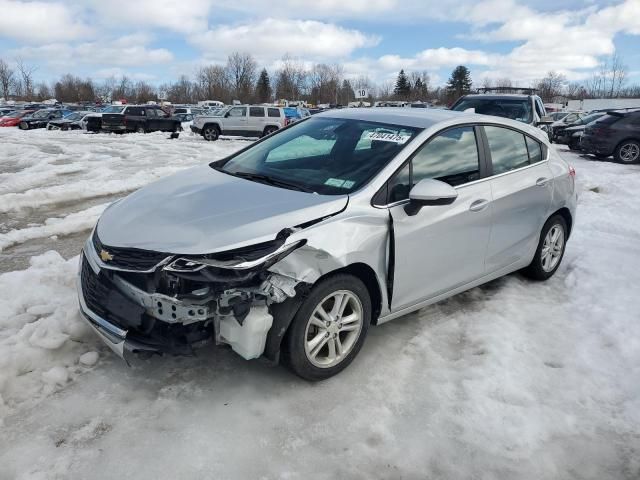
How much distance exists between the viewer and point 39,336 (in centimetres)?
345

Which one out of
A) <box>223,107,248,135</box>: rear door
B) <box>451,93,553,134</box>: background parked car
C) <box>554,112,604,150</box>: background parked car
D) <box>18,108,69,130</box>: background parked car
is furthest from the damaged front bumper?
<box>18,108,69,130</box>: background parked car

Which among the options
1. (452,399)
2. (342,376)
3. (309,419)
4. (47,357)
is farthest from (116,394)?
(452,399)

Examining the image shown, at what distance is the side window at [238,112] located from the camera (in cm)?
2522

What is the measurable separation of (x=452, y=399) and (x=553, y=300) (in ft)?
6.66

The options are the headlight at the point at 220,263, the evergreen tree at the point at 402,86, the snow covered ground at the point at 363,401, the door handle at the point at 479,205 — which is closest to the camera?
the snow covered ground at the point at 363,401

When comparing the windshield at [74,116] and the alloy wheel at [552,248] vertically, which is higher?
the windshield at [74,116]

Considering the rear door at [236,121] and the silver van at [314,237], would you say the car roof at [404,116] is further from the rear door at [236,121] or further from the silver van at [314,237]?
the rear door at [236,121]

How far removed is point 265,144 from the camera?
4508mm

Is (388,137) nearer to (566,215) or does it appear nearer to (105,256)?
(105,256)

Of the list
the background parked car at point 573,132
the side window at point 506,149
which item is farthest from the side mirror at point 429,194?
the background parked car at point 573,132

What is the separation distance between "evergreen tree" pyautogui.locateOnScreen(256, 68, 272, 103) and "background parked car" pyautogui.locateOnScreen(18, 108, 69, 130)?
194 ft

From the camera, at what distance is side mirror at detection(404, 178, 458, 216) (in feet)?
10.7

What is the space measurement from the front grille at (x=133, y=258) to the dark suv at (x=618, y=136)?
16.5 metres

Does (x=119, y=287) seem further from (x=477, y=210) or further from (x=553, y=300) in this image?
(x=553, y=300)
